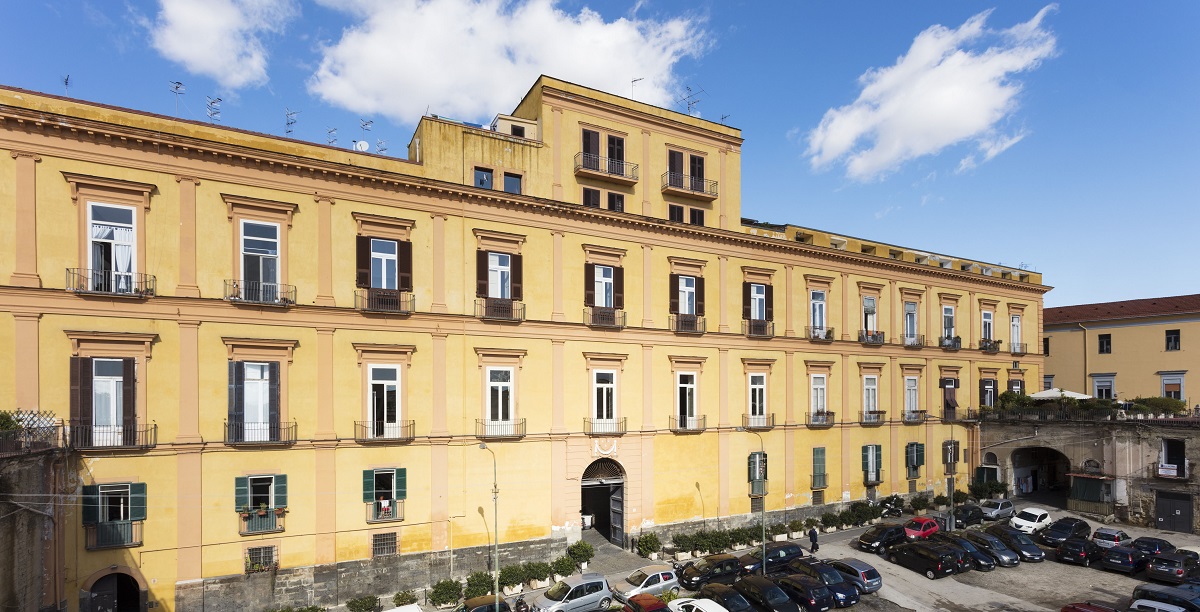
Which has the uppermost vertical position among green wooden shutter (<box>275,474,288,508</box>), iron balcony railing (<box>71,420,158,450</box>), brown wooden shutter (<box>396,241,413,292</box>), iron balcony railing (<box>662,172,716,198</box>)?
iron balcony railing (<box>662,172,716,198</box>)

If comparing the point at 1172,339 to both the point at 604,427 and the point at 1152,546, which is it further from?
the point at 604,427

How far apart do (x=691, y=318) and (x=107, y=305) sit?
26811 millimetres

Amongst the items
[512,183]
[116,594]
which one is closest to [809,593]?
[512,183]

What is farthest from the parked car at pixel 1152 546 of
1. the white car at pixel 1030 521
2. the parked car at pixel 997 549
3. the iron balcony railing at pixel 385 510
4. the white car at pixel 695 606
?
the iron balcony railing at pixel 385 510

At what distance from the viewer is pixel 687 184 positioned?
36.2 metres

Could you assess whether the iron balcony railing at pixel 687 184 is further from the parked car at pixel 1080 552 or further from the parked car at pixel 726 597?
the parked car at pixel 1080 552

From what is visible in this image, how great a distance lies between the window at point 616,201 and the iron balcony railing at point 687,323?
6794 millimetres

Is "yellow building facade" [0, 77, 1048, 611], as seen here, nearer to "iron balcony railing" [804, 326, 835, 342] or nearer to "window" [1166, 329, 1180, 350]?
"iron balcony railing" [804, 326, 835, 342]

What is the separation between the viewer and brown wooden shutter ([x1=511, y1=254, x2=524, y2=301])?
31.0m


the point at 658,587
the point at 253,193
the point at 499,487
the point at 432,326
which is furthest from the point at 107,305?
the point at 658,587

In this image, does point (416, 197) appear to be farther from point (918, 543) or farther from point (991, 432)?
point (991, 432)

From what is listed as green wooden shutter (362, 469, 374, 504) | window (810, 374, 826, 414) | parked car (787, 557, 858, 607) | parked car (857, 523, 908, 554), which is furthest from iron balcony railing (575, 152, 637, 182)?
parked car (857, 523, 908, 554)

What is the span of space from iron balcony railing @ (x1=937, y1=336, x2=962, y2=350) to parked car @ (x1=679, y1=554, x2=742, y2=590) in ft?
91.1

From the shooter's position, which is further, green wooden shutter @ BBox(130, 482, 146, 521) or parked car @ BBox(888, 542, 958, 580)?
parked car @ BBox(888, 542, 958, 580)
